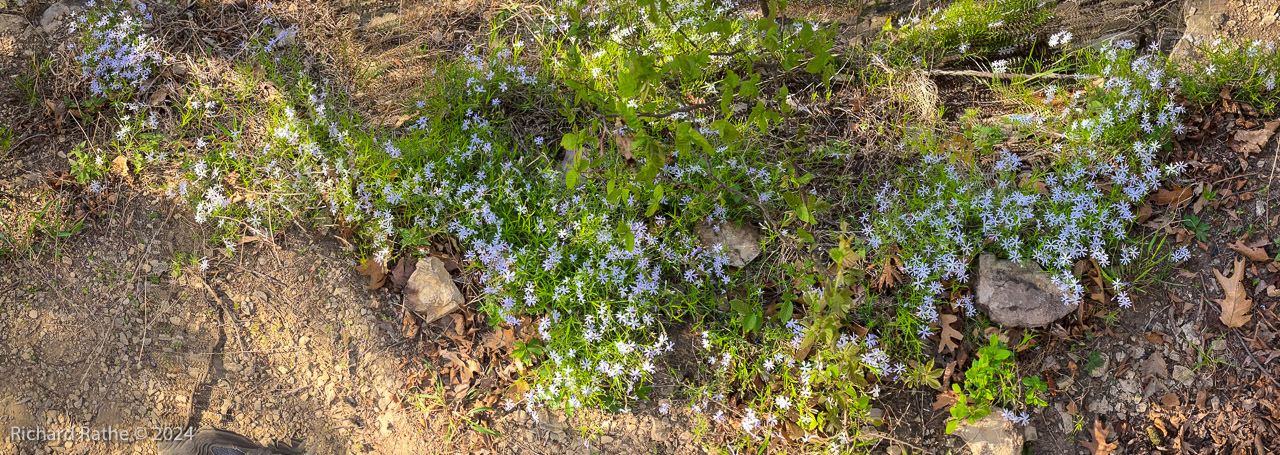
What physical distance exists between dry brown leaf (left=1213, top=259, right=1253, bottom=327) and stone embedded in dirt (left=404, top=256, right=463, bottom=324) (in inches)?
125

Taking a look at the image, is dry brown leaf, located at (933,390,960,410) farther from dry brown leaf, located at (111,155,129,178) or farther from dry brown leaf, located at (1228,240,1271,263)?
dry brown leaf, located at (111,155,129,178)

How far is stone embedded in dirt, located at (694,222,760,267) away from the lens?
3201 mm

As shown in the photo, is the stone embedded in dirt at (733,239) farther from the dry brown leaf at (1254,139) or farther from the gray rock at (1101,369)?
the dry brown leaf at (1254,139)

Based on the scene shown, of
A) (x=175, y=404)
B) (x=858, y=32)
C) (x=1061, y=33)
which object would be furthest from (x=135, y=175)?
(x=1061, y=33)

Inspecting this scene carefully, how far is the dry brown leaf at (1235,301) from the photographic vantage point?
9.03 ft

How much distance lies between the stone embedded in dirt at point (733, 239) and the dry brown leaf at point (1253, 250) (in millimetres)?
1924

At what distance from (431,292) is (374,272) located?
0.31 metres

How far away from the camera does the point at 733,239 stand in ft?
10.6

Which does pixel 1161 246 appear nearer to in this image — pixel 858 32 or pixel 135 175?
pixel 858 32

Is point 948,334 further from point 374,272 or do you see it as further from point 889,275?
point 374,272

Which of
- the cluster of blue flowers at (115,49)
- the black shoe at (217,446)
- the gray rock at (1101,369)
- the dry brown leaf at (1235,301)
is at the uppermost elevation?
the cluster of blue flowers at (115,49)

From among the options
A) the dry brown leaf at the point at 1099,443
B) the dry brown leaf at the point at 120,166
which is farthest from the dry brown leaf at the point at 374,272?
the dry brown leaf at the point at 1099,443

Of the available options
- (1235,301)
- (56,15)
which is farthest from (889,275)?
(56,15)

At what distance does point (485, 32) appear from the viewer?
4.15m
